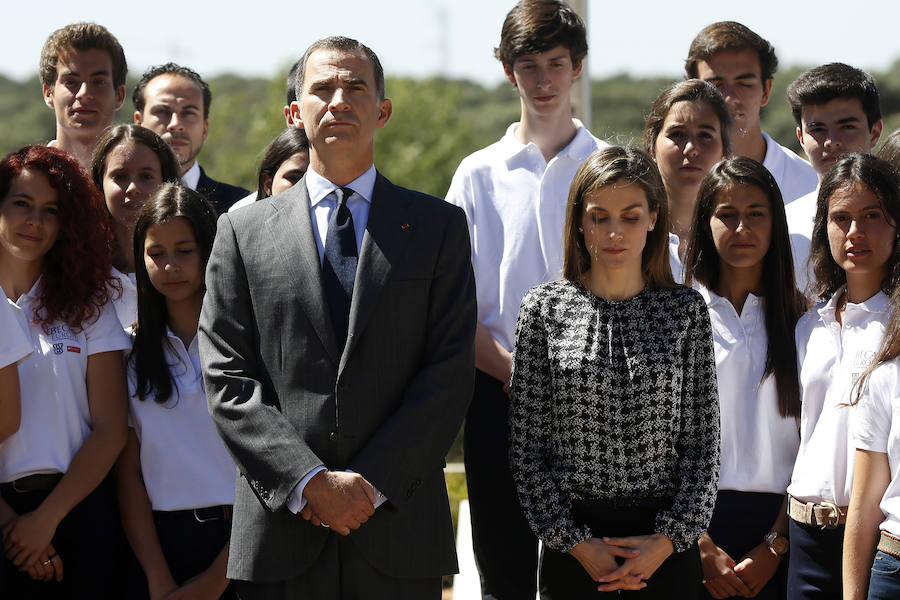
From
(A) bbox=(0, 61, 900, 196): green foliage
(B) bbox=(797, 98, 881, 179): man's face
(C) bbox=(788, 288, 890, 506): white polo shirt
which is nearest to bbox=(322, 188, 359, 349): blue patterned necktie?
(C) bbox=(788, 288, 890, 506): white polo shirt

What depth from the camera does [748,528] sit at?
4117 mm

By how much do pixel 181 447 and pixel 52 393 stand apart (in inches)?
20.2

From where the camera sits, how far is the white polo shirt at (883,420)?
3.60m

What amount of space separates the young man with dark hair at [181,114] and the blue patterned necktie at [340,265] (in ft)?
7.53

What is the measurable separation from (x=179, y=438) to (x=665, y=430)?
180 centimetres

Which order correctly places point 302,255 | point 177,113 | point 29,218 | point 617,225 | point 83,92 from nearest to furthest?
point 302,255 → point 617,225 → point 29,218 → point 83,92 → point 177,113

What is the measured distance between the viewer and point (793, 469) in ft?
13.4

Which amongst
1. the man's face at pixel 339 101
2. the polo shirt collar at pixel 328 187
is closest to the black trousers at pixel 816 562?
the polo shirt collar at pixel 328 187

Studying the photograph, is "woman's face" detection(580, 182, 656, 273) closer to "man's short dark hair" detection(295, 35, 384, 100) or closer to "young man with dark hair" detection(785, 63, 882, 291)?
"man's short dark hair" detection(295, 35, 384, 100)

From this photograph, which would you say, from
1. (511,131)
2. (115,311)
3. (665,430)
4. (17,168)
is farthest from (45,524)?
(511,131)

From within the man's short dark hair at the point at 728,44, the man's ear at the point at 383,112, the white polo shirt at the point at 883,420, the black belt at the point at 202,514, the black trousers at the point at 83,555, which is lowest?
the black trousers at the point at 83,555

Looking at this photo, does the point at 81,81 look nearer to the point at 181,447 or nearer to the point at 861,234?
the point at 181,447

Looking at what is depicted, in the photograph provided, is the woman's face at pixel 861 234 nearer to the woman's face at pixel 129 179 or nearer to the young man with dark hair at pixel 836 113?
the young man with dark hair at pixel 836 113

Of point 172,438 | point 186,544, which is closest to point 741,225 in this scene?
point 172,438
